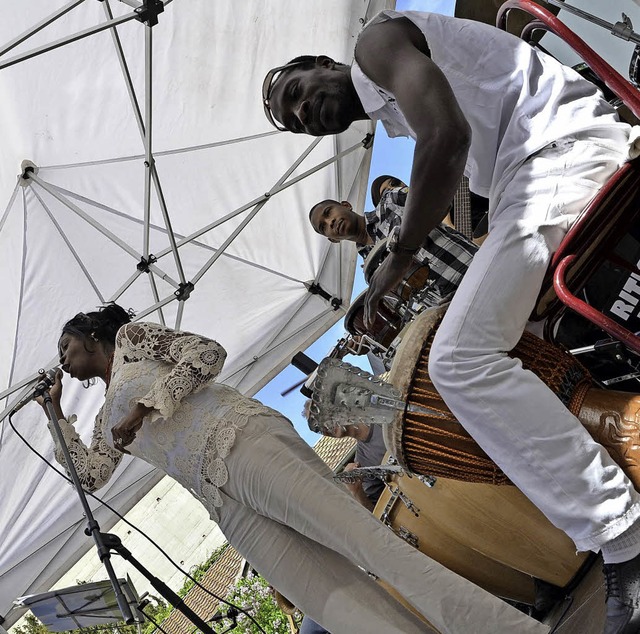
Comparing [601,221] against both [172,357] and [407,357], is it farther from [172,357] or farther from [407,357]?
[172,357]

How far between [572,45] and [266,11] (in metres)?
2.81

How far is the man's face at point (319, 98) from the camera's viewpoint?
1.80 metres

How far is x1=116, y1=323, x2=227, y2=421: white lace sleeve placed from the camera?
2342mm

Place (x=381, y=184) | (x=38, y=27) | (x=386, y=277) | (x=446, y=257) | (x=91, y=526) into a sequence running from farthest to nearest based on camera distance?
(x=381, y=184) < (x=38, y=27) < (x=446, y=257) < (x=91, y=526) < (x=386, y=277)

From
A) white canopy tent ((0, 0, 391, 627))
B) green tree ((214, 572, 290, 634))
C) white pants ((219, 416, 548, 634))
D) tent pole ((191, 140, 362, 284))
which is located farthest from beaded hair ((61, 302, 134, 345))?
green tree ((214, 572, 290, 634))

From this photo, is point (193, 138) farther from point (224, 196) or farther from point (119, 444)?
point (119, 444)

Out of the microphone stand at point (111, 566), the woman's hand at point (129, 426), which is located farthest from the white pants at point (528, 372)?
the microphone stand at point (111, 566)

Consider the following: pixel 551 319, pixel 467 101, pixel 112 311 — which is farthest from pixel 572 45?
→ pixel 112 311

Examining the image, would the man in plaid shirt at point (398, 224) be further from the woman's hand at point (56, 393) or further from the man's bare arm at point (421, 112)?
the woman's hand at point (56, 393)

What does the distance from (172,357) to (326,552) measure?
80 cm

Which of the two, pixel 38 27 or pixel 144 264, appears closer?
pixel 38 27

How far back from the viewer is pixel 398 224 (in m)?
2.92

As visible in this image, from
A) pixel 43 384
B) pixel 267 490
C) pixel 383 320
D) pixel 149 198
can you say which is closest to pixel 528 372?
pixel 267 490

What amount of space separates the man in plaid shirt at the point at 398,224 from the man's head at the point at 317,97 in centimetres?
90
